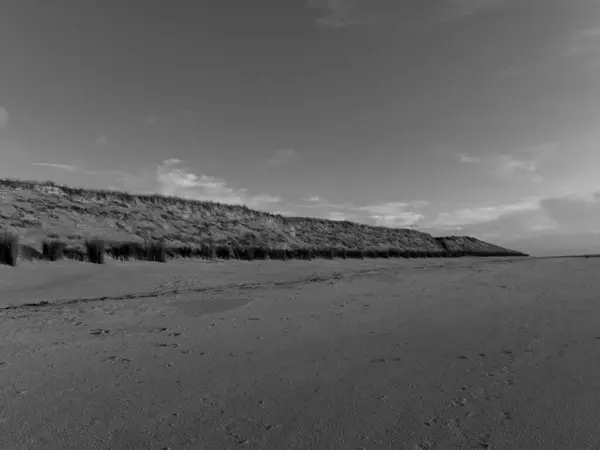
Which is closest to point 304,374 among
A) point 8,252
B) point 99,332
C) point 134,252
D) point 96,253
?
point 99,332

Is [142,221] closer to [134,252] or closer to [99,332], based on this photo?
[134,252]

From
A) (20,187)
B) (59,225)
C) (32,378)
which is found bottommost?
(32,378)

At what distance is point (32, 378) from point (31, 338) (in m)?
1.64

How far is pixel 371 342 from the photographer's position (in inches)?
169

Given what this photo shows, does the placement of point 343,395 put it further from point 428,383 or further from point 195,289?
point 195,289

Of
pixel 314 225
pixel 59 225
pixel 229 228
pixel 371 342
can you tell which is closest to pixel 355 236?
pixel 314 225

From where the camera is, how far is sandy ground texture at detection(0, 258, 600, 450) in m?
2.32

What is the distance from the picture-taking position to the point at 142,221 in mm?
18859

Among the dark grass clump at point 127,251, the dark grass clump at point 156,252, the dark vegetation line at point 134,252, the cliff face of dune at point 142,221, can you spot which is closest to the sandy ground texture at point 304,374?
the dark vegetation line at point 134,252

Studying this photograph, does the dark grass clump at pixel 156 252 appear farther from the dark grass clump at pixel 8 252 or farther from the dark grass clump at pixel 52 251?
the dark grass clump at pixel 8 252

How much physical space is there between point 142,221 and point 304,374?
17.8 meters

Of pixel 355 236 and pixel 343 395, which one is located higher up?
pixel 355 236

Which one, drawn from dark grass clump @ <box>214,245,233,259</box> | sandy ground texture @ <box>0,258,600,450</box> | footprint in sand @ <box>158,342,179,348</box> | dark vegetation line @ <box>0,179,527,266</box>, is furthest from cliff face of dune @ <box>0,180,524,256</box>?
footprint in sand @ <box>158,342,179,348</box>

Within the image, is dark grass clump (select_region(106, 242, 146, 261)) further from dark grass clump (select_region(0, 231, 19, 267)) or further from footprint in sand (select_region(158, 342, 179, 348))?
footprint in sand (select_region(158, 342, 179, 348))
